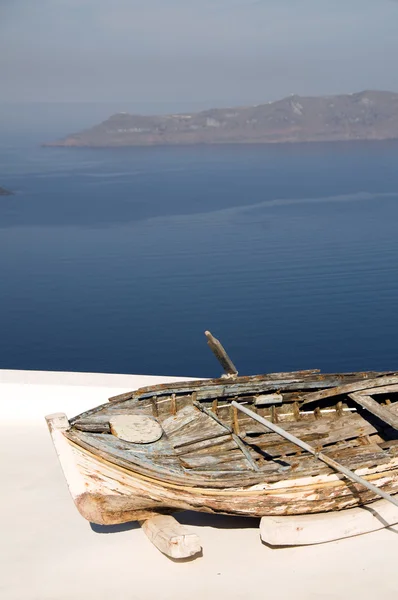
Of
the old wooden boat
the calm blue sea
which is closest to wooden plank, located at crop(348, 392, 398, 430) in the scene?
the old wooden boat

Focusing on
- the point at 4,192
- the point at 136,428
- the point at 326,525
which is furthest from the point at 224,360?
the point at 4,192

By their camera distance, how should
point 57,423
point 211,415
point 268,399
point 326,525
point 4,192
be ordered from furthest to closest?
point 4,192, point 268,399, point 211,415, point 326,525, point 57,423

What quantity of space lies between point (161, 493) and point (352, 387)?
193cm

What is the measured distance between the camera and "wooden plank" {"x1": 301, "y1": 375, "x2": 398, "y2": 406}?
6.47m

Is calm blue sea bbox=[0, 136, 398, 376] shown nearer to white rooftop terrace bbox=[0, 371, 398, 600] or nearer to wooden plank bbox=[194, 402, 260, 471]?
wooden plank bbox=[194, 402, 260, 471]

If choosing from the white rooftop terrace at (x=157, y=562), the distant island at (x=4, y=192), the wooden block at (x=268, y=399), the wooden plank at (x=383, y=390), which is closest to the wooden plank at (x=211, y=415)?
the wooden block at (x=268, y=399)

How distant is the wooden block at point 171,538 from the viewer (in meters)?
5.33

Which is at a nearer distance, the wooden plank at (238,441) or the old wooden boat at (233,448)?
the old wooden boat at (233,448)

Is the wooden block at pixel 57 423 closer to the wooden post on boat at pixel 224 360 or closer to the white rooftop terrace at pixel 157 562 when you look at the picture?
the white rooftop terrace at pixel 157 562

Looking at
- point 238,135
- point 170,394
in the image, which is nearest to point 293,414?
point 170,394

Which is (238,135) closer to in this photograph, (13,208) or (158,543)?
(13,208)

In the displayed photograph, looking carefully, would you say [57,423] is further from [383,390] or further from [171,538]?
[383,390]

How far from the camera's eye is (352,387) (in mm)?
6488

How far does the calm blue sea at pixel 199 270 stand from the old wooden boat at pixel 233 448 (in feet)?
67.0
